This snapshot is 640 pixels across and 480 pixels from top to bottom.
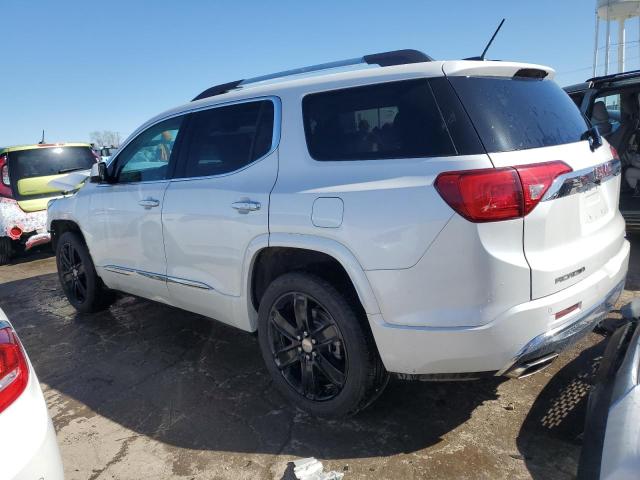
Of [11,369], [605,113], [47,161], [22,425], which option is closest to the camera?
[22,425]

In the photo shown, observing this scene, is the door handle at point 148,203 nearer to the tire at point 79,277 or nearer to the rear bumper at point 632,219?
the tire at point 79,277

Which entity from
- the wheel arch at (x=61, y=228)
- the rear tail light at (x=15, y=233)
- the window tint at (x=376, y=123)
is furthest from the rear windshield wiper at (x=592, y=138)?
the rear tail light at (x=15, y=233)

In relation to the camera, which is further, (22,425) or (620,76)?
(620,76)

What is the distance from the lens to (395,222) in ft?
7.25

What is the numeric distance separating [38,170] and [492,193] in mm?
7680

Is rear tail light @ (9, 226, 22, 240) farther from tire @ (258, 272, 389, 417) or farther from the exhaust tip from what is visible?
the exhaust tip

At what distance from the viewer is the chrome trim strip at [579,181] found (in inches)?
85.1

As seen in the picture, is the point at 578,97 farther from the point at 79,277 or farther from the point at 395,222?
the point at 79,277

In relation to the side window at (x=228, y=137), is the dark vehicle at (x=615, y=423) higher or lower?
lower

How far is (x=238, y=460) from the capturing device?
2521 mm

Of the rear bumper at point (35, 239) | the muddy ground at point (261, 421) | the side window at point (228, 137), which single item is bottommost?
the muddy ground at point (261, 421)

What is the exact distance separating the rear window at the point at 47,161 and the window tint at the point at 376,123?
653cm

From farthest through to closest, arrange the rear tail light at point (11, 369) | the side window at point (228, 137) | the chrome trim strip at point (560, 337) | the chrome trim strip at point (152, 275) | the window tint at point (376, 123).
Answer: the chrome trim strip at point (152, 275), the side window at point (228, 137), the window tint at point (376, 123), the chrome trim strip at point (560, 337), the rear tail light at point (11, 369)

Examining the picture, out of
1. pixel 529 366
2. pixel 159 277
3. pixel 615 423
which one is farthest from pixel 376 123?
pixel 159 277
